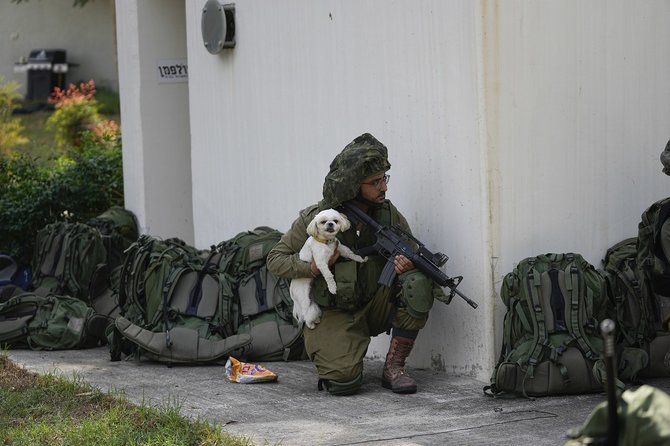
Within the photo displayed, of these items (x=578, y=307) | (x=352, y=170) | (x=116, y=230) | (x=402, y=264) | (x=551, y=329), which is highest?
(x=352, y=170)

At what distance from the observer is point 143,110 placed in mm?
10352

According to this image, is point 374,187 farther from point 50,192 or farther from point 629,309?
point 50,192

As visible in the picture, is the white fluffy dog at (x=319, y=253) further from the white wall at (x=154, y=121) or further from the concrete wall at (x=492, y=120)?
the white wall at (x=154, y=121)

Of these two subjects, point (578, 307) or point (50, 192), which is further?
point (50, 192)

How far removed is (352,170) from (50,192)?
196 inches

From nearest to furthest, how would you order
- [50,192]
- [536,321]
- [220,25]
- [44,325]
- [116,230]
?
[536,321]
[44,325]
[220,25]
[116,230]
[50,192]

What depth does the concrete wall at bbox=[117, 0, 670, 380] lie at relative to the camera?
6445mm

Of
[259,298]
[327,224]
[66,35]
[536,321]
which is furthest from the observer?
[66,35]

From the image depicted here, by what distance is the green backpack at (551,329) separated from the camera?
19.9ft

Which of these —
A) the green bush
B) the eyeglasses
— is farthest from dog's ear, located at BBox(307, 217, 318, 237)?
the green bush

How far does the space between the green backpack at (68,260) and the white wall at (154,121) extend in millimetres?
848

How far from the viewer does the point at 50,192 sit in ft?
34.6

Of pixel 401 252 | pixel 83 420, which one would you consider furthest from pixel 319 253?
pixel 83 420

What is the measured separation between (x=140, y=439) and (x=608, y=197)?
320 centimetres
